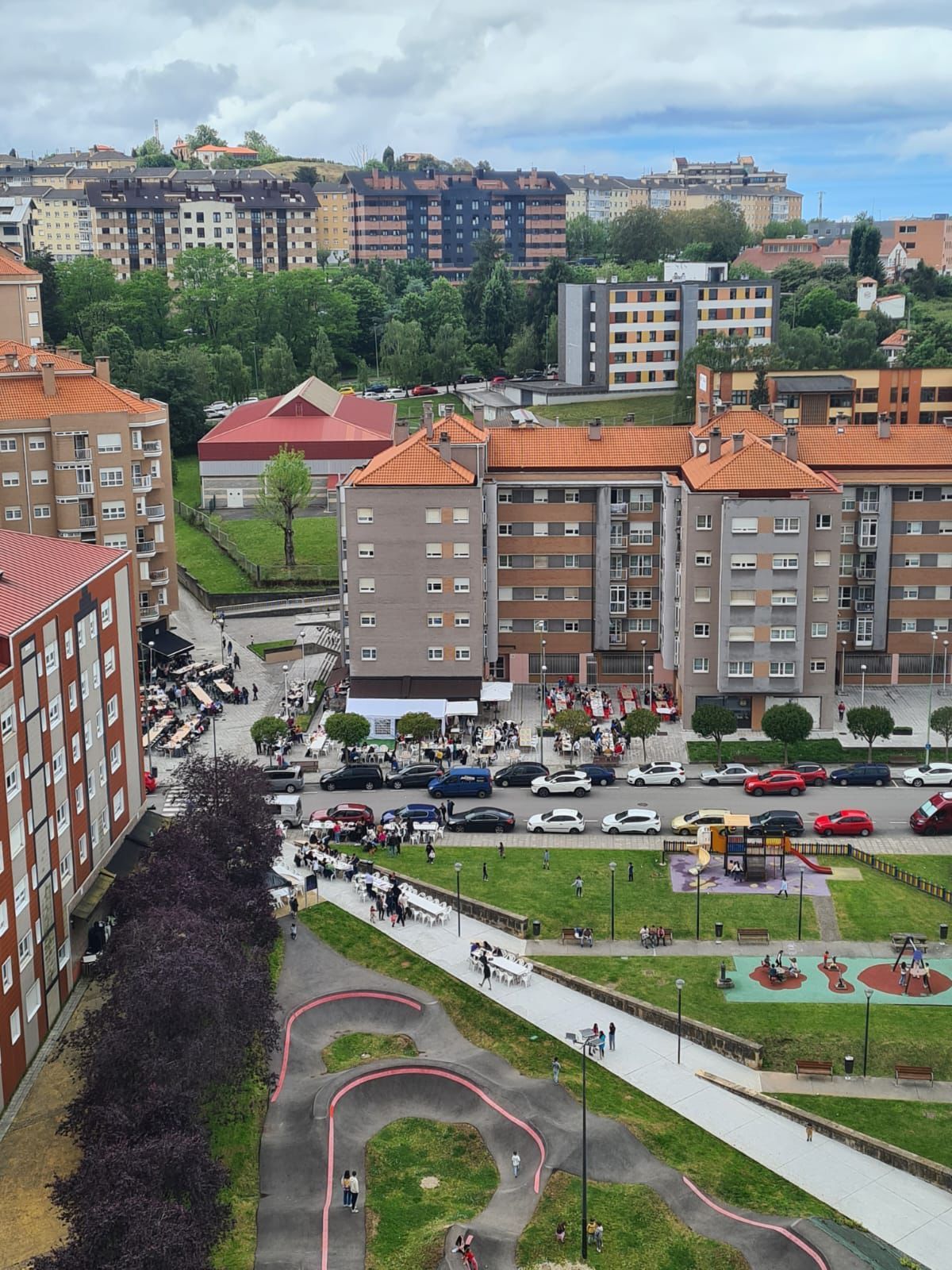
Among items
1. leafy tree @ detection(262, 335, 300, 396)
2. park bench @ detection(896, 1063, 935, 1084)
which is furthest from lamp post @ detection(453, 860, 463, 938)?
leafy tree @ detection(262, 335, 300, 396)

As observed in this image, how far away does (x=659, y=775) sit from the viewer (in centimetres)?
7375

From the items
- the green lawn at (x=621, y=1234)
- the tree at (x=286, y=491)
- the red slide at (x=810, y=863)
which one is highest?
the tree at (x=286, y=491)

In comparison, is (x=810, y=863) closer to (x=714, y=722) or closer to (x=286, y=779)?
(x=714, y=722)

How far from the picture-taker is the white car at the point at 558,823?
67875 millimetres

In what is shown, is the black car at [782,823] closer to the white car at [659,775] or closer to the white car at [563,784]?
the white car at [659,775]

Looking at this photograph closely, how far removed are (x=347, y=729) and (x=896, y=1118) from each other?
123ft

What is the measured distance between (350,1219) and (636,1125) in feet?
30.7

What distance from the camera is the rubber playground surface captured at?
5297cm

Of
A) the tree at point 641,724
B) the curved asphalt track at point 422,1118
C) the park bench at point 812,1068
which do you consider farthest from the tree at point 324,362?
the park bench at point 812,1068

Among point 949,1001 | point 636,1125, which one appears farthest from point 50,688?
point 949,1001

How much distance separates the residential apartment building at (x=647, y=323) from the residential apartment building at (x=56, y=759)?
103287mm

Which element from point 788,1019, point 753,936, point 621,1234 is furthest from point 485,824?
point 621,1234

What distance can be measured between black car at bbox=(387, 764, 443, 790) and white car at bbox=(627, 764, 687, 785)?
9.87 m

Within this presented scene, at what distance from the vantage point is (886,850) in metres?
65.8
